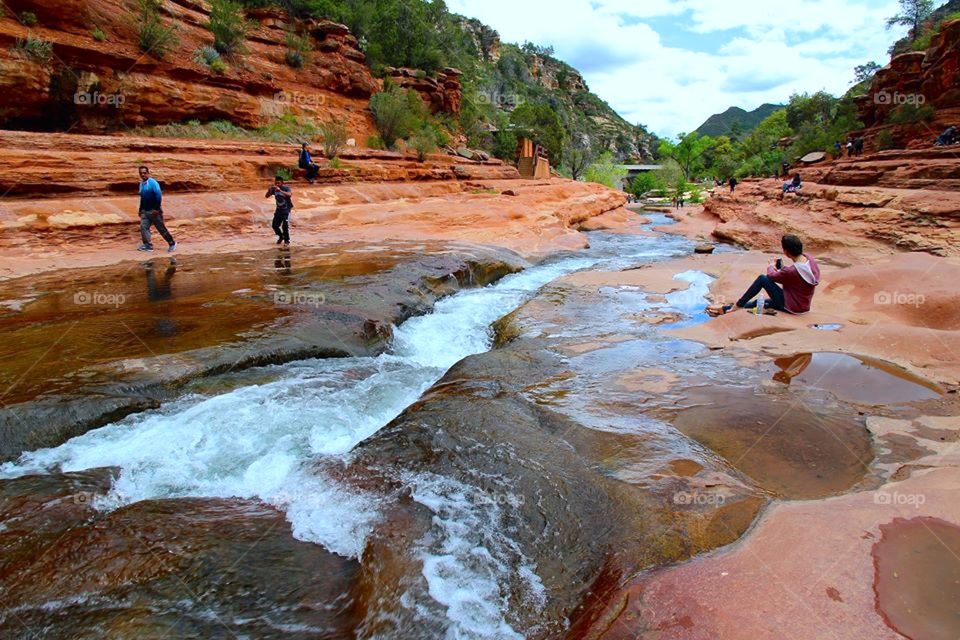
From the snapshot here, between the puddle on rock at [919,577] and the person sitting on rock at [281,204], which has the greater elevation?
the person sitting on rock at [281,204]

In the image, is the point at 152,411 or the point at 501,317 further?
the point at 501,317

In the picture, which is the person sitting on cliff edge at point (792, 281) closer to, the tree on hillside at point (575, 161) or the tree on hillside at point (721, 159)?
the tree on hillside at point (575, 161)

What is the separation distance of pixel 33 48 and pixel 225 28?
7.81 meters

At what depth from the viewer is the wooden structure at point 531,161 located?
36.6 meters

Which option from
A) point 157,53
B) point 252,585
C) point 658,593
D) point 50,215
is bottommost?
point 252,585

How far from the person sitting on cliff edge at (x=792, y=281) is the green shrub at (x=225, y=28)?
20060 mm

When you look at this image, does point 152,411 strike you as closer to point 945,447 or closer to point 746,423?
point 746,423

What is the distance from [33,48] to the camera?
472 inches

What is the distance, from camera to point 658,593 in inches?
87.2

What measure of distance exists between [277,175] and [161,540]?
43.3ft

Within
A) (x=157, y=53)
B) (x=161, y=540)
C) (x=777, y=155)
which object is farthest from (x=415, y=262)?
(x=777, y=155)

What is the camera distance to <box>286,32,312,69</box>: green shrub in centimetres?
2229

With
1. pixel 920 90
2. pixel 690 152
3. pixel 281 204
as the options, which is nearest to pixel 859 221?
pixel 281 204

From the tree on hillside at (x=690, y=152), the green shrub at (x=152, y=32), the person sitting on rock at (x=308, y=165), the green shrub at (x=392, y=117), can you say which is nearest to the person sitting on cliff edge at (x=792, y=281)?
the person sitting on rock at (x=308, y=165)
